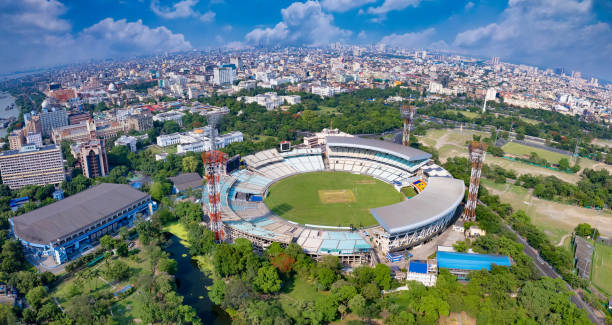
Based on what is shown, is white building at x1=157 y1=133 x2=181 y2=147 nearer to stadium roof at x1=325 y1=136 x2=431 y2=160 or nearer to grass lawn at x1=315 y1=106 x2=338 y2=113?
stadium roof at x1=325 y1=136 x2=431 y2=160

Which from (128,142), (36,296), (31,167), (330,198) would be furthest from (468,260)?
(128,142)

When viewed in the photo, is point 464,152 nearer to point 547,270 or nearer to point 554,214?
point 554,214

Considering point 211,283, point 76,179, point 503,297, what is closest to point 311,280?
point 211,283

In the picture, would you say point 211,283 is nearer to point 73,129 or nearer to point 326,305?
point 326,305

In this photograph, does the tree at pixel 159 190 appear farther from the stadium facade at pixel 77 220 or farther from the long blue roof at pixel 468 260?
the long blue roof at pixel 468 260

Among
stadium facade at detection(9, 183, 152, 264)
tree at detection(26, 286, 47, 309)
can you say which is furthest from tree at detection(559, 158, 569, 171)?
tree at detection(26, 286, 47, 309)
